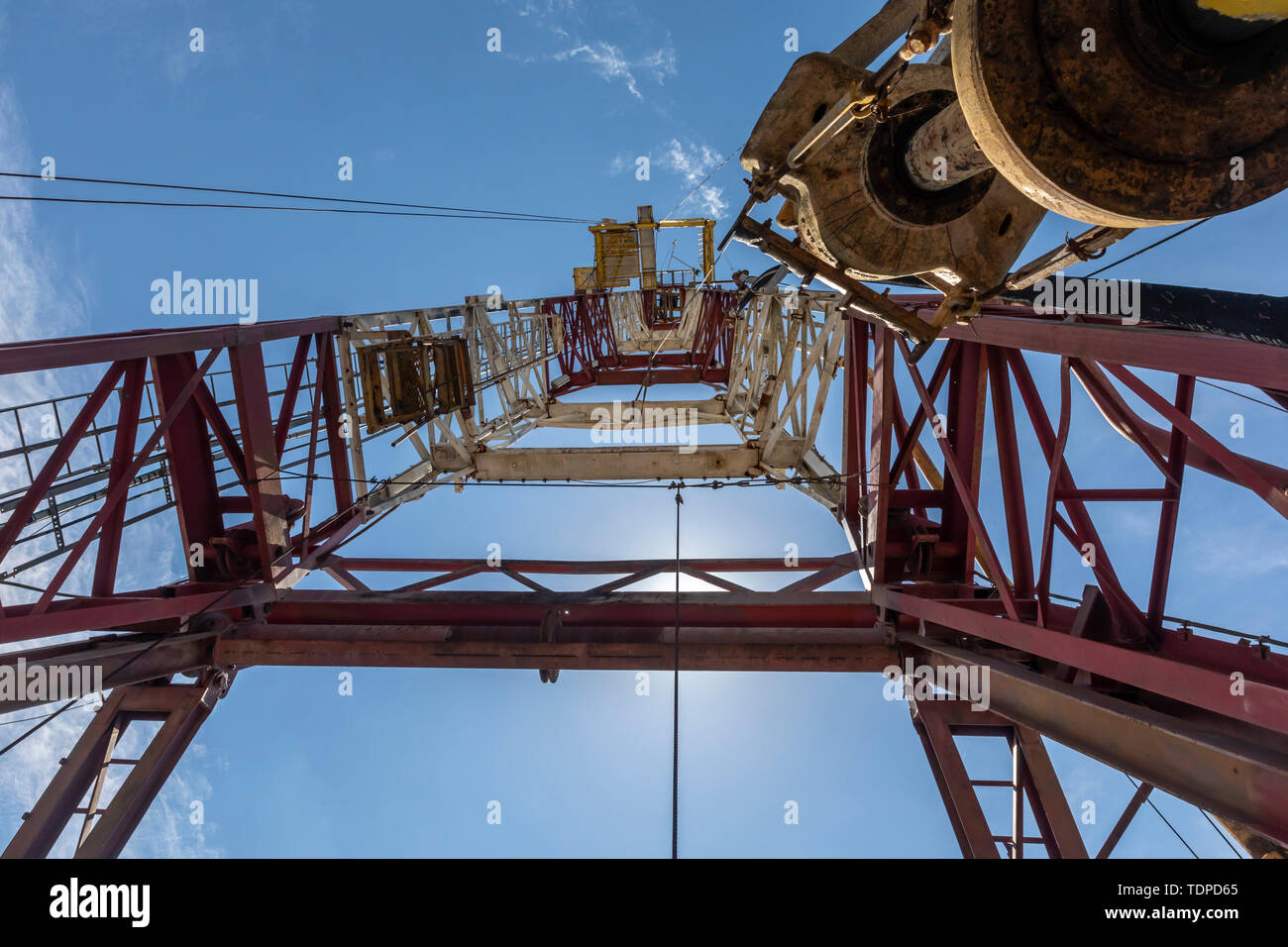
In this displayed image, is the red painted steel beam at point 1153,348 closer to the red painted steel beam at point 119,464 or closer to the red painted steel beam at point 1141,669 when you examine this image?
the red painted steel beam at point 1141,669

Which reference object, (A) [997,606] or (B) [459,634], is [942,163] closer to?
(A) [997,606]

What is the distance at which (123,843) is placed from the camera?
4.91 meters
